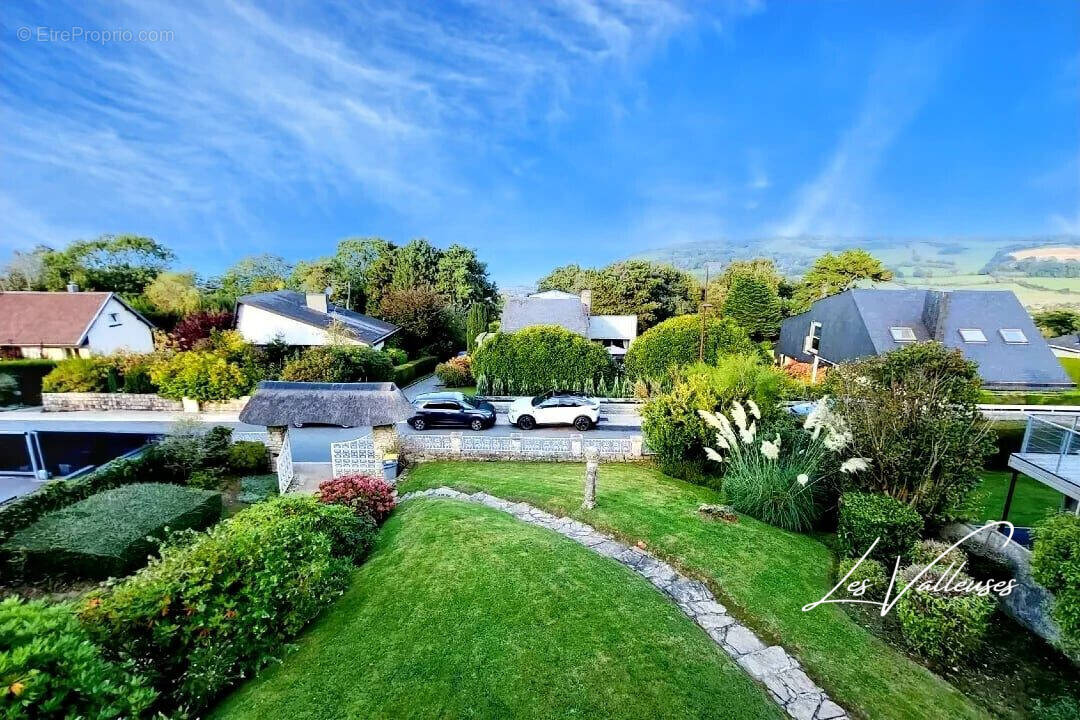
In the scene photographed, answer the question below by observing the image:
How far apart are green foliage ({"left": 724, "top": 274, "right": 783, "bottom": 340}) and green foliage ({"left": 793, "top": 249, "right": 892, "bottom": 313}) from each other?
15.6ft

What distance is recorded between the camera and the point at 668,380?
2150 centimetres

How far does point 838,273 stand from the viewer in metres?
40.2

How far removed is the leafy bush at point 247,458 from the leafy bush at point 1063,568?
736 inches

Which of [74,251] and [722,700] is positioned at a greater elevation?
[74,251]

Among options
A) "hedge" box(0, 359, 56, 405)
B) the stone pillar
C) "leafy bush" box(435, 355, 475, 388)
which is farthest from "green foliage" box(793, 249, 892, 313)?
"hedge" box(0, 359, 56, 405)

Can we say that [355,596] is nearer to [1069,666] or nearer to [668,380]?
[1069,666]

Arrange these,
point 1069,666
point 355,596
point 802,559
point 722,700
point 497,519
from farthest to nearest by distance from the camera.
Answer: point 497,519
point 802,559
point 355,596
point 1069,666
point 722,700

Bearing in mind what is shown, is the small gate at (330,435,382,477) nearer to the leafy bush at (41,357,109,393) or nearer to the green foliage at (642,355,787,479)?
the green foliage at (642,355,787,479)

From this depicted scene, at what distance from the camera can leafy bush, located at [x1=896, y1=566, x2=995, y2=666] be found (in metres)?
5.69

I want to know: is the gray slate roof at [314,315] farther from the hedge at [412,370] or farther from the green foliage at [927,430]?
the green foliage at [927,430]

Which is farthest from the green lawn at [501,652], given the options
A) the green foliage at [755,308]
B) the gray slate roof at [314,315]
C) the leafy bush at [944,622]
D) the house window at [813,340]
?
the green foliage at [755,308]

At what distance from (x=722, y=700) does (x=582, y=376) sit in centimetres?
1842

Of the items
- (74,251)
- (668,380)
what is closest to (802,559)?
(668,380)

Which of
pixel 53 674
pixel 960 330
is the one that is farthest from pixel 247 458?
pixel 960 330
